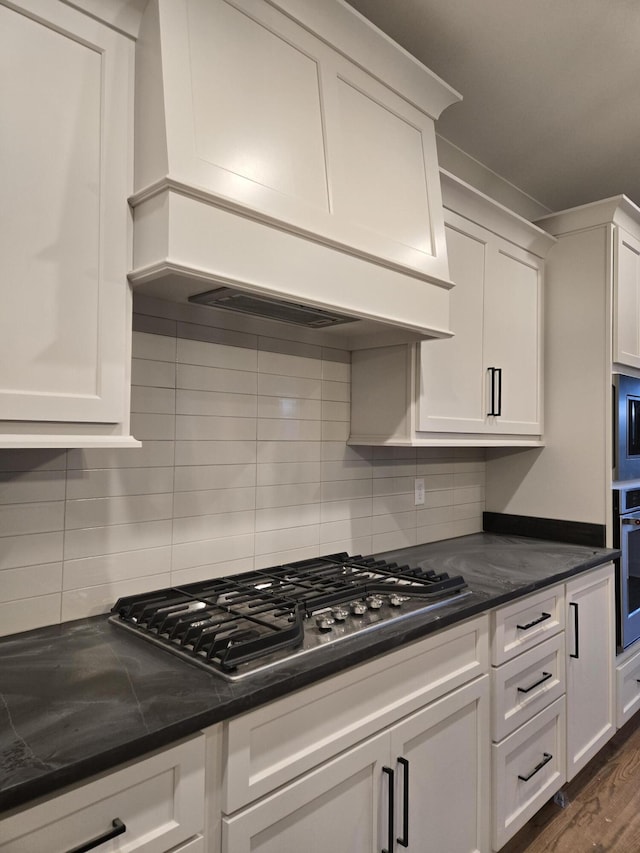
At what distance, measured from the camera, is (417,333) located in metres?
1.88

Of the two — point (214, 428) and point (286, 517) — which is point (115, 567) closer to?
point (214, 428)

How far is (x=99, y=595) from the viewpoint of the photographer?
152 centimetres

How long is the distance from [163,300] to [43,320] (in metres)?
0.51

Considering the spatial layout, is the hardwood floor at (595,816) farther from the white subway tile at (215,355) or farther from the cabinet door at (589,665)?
the white subway tile at (215,355)

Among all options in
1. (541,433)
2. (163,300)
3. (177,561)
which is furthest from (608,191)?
(177,561)

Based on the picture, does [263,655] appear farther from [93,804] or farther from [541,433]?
[541,433]

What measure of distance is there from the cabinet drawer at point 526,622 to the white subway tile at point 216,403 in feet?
3.33

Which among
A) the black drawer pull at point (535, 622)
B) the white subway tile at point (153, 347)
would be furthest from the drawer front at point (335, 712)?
the white subway tile at point (153, 347)

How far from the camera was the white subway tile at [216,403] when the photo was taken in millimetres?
1709

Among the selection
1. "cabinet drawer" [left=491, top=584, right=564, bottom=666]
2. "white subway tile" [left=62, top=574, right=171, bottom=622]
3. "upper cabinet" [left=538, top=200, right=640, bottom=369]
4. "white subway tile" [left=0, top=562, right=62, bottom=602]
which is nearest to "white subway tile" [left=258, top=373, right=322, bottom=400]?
"white subway tile" [left=62, top=574, right=171, bottom=622]

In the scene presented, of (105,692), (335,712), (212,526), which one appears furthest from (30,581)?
(335,712)

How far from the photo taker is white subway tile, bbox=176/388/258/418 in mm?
1709

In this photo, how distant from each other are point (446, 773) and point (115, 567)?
1072 millimetres

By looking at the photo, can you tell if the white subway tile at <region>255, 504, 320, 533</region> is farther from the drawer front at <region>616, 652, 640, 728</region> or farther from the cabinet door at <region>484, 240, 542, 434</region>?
the drawer front at <region>616, 652, 640, 728</region>
